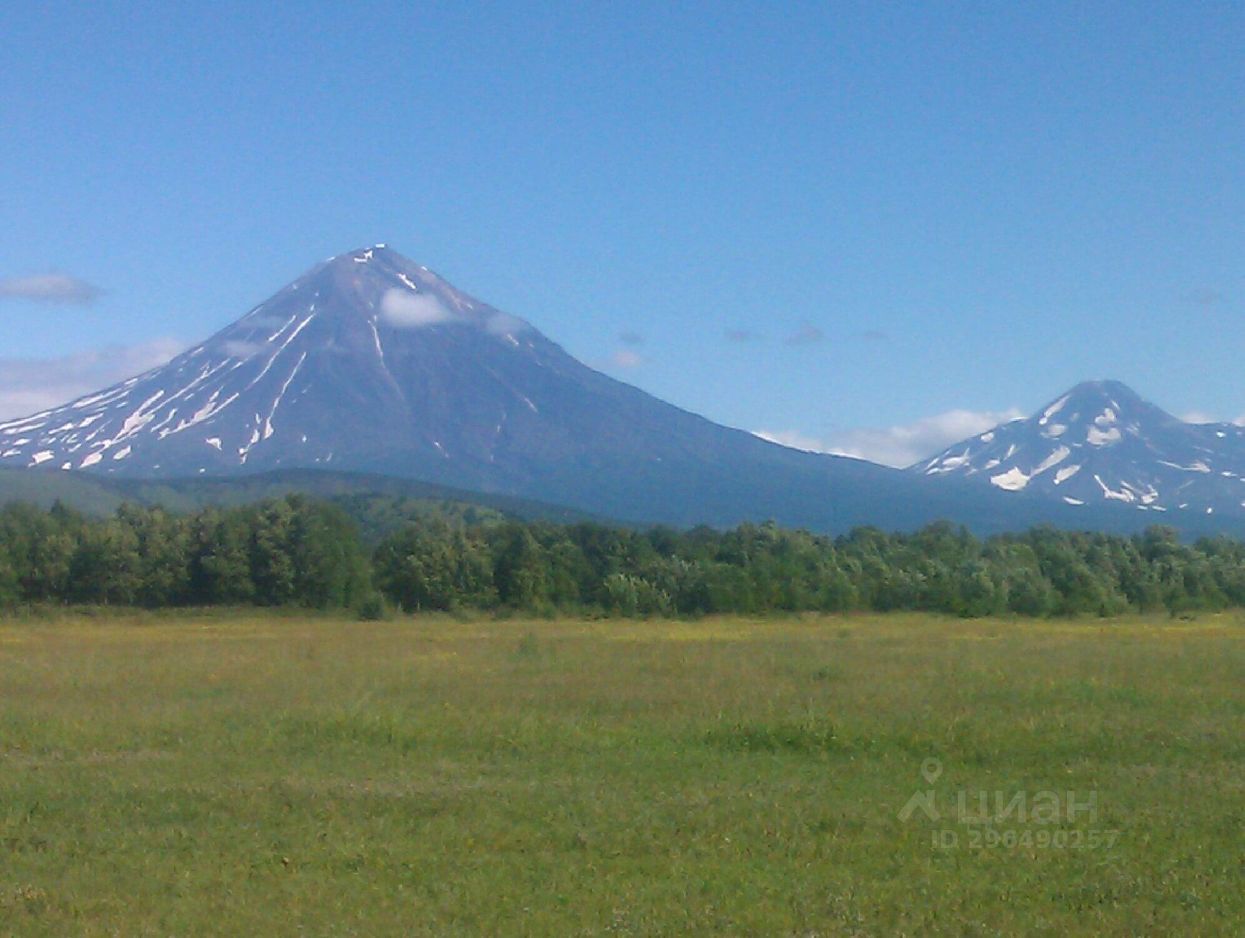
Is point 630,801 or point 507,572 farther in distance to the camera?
point 507,572

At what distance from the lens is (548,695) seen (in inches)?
881

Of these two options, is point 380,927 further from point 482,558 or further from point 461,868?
point 482,558

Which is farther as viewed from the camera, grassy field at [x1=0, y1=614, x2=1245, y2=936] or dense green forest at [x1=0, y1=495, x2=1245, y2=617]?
dense green forest at [x1=0, y1=495, x2=1245, y2=617]

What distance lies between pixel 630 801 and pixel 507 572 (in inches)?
2080

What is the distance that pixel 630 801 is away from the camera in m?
13.7

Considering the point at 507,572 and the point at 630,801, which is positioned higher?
the point at 507,572

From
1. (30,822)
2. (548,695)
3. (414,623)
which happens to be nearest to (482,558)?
(414,623)

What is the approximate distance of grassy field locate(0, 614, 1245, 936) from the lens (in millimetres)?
10188

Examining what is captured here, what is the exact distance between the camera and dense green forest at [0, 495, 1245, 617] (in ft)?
204

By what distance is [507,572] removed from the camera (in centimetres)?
6612

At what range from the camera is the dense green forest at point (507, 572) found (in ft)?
204

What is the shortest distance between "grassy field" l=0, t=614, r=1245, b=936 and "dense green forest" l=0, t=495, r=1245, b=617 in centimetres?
3705

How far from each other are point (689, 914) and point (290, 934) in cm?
299

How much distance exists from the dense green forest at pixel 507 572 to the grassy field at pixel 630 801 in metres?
37.0
